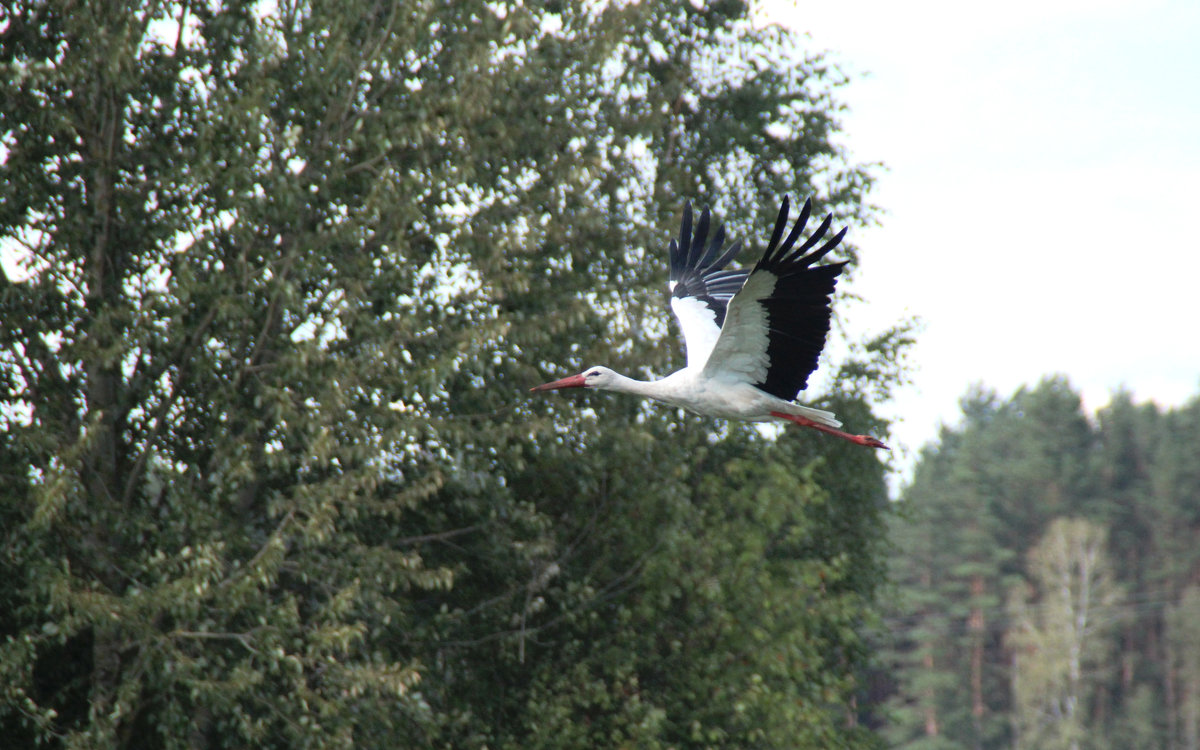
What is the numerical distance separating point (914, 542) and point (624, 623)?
4544cm

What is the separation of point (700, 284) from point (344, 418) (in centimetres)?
256

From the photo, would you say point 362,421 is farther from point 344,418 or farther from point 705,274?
point 705,274

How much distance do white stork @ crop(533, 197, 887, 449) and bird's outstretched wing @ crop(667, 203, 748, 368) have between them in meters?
0.01

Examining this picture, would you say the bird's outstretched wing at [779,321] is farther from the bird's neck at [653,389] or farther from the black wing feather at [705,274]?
the black wing feather at [705,274]

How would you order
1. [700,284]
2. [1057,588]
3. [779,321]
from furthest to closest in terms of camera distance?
[1057,588]
[700,284]
[779,321]

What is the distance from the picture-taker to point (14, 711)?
9039 mm

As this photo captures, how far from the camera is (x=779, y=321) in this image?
7371mm

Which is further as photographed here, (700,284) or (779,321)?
(700,284)

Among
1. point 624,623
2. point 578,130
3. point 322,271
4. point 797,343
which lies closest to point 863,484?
point 624,623

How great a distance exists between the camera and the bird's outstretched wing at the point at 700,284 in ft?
29.0

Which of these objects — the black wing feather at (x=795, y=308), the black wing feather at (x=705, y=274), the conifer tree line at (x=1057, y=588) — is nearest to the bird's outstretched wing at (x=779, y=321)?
the black wing feather at (x=795, y=308)

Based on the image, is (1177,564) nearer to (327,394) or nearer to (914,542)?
(914,542)

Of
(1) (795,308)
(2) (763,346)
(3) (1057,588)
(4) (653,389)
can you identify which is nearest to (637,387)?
(4) (653,389)

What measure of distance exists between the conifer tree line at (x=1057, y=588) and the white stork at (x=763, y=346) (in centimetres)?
3599
